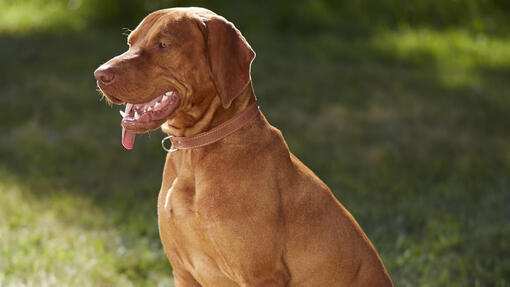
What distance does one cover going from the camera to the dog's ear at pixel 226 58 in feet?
7.63

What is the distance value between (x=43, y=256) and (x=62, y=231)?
53cm

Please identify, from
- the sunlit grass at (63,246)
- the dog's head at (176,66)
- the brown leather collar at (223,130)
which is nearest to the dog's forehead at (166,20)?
the dog's head at (176,66)

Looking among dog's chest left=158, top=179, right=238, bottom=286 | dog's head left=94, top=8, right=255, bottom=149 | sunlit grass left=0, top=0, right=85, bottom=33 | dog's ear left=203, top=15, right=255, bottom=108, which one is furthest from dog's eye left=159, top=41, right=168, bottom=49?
sunlit grass left=0, top=0, right=85, bottom=33

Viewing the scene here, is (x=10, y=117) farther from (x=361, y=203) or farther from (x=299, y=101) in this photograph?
(x=361, y=203)

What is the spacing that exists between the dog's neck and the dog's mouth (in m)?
0.11

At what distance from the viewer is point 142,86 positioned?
2264 millimetres

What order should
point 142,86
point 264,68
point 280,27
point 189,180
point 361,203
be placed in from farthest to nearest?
point 280,27
point 264,68
point 361,203
point 189,180
point 142,86

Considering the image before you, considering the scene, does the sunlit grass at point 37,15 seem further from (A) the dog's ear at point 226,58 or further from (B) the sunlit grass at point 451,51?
(A) the dog's ear at point 226,58

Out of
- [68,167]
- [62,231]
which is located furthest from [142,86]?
[68,167]

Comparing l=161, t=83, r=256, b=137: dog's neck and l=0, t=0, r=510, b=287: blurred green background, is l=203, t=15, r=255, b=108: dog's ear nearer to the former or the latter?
l=161, t=83, r=256, b=137: dog's neck

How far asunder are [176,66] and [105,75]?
25 centimetres

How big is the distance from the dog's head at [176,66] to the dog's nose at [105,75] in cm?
2

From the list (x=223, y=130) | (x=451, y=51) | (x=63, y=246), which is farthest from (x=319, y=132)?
(x=223, y=130)

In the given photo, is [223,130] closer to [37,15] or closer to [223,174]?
[223,174]
